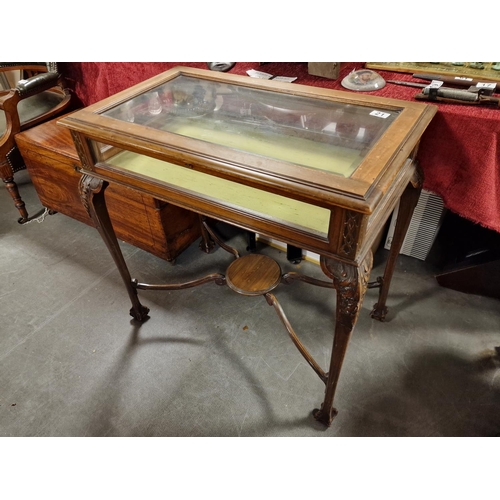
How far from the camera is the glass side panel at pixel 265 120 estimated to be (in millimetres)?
1112

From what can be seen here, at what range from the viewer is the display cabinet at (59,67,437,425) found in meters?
0.91

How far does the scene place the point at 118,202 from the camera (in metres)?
2.04

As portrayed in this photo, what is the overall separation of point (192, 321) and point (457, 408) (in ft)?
3.92

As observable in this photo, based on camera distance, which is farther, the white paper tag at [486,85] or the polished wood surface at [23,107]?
the polished wood surface at [23,107]

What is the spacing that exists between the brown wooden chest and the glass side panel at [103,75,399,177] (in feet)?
1.95

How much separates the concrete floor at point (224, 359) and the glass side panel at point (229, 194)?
84 cm

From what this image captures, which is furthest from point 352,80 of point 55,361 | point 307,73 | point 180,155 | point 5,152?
point 5,152

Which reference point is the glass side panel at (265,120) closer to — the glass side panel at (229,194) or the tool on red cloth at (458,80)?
the glass side panel at (229,194)

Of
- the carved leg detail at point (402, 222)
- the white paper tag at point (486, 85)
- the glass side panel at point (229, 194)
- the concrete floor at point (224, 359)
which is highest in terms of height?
the white paper tag at point (486, 85)

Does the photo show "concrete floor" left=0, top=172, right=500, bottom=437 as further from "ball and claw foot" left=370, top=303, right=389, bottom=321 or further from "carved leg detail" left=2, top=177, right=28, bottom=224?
"carved leg detail" left=2, top=177, right=28, bottom=224

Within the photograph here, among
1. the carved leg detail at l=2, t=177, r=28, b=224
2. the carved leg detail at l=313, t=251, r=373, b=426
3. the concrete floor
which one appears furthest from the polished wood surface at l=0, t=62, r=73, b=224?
the carved leg detail at l=313, t=251, r=373, b=426

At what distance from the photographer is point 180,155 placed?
1.01 m

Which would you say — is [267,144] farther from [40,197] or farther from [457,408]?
[40,197]

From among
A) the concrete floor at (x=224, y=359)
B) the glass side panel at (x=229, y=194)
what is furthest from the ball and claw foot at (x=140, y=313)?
the glass side panel at (x=229, y=194)
